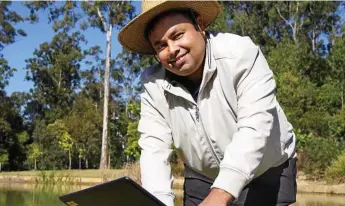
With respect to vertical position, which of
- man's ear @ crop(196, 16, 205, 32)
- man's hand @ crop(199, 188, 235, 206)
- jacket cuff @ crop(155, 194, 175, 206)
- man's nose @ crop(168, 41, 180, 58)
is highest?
man's ear @ crop(196, 16, 205, 32)

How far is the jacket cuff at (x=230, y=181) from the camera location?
4.14 feet

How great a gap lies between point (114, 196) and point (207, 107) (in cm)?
44

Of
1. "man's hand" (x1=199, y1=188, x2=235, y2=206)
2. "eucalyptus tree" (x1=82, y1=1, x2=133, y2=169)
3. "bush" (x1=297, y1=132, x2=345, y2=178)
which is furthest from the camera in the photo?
"eucalyptus tree" (x1=82, y1=1, x2=133, y2=169)

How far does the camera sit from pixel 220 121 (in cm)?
151

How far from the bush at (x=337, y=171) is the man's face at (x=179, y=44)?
28.0 ft

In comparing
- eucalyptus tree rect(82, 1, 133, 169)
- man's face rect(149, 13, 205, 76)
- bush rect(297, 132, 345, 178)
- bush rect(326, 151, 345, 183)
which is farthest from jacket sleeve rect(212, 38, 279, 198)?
eucalyptus tree rect(82, 1, 133, 169)

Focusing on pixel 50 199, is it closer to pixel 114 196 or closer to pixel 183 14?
pixel 183 14

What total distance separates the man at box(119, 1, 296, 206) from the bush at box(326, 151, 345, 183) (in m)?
8.30

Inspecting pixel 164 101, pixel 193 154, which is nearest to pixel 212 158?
pixel 193 154

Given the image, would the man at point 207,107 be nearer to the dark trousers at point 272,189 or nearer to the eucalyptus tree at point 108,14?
the dark trousers at point 272,189

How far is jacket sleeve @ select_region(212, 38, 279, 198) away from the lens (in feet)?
4.22

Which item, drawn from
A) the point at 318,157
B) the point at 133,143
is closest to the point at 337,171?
the point at 318,157

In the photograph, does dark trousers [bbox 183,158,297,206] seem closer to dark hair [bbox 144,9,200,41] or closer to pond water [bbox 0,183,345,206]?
dark hair [bbox 144,9,200,41]

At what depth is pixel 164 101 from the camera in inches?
63.7
